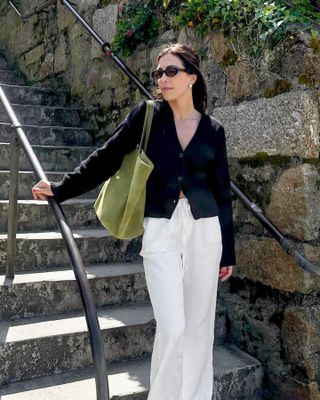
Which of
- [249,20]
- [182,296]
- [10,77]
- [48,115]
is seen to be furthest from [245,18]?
[10,77]

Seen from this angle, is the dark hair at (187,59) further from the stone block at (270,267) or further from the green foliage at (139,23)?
the green foliage at (139,23)

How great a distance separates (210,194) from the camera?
73.4 inches

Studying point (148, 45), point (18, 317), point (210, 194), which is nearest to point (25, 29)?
point (148, 45)

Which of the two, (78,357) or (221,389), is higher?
(78,357)

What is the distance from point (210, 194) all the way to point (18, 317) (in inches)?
46.8

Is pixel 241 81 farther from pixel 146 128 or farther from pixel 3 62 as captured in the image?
pixel 3 62

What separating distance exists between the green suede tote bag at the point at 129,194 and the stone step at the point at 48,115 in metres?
2.60

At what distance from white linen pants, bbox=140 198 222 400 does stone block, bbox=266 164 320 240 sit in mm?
597

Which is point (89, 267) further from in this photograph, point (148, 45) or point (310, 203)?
point (148, 45)

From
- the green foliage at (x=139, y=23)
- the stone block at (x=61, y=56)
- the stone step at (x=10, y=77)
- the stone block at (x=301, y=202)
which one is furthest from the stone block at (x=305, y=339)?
the stone step at (x=10, y=77)

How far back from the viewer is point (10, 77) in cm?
544

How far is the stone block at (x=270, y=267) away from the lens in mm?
2275

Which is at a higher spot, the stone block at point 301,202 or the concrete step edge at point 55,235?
the stone block at point 301,202

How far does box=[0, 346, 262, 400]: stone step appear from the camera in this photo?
6.49ft
